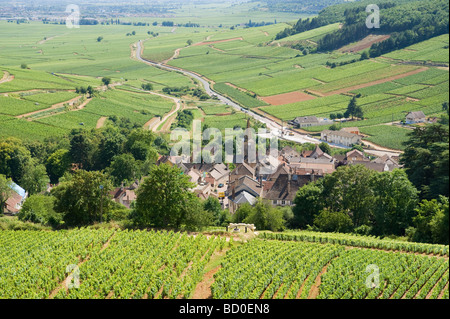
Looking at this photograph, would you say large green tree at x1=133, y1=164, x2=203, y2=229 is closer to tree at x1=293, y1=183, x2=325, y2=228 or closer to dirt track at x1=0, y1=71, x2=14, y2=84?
tree at x1=293, y1=183, x2=325, y2=228

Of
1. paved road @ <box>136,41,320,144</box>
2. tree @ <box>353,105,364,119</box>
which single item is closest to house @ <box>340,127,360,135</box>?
paved road @ <box>136,41,320,144</box>

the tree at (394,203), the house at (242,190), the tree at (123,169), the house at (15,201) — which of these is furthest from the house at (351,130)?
the house at (15,201)

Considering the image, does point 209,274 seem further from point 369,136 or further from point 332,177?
point 369,136

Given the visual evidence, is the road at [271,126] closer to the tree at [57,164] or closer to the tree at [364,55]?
the tree at [57,164]

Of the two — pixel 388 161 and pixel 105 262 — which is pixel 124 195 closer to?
pixel 105 262

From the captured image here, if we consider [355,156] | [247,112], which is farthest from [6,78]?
[355,156]

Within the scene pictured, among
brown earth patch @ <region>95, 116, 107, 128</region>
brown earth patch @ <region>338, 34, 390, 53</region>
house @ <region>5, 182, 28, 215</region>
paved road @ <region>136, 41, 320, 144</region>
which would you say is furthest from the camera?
brown earth patch @ <region>338, 34, 390, 53</region>

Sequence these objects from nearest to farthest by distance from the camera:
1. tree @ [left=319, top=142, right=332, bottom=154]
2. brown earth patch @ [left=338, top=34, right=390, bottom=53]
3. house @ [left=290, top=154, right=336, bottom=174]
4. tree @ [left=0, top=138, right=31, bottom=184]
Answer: tree @ [left=0, top=138, right=31, bottom=184] < house @ [left=290, top=154, right=336, bottom=174] < tree @ [left=319, top=142, right=332, bottom=154] < brown earth patch @ [left=338, top=34, right=390, bottom=53]
